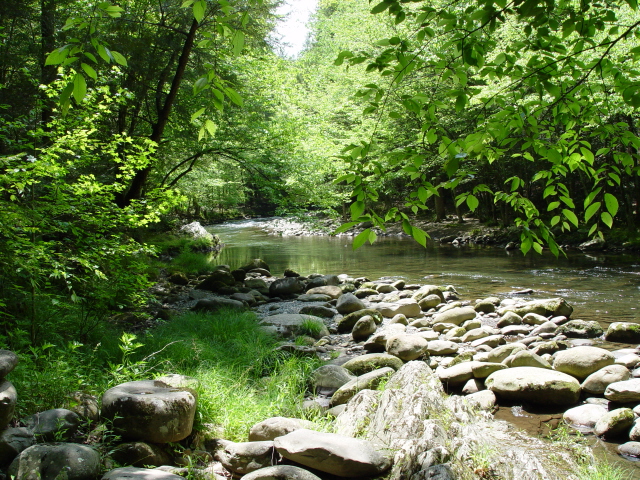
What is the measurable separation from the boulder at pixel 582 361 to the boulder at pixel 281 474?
Answer: 3.81 m

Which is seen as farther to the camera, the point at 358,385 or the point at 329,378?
the point at 329,378

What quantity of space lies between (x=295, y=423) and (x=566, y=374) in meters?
3.24

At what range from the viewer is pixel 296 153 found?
10992 millimetres

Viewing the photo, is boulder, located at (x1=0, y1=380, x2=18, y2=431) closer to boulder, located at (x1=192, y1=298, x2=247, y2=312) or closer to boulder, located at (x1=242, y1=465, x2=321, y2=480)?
boulder, located at (x1=242, y1=465, x2=321, y2=480)

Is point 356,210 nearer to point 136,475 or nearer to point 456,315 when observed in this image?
point 136,475

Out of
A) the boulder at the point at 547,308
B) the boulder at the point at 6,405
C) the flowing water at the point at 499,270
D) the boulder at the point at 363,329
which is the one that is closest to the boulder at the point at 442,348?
the boulder at the point at 363,329

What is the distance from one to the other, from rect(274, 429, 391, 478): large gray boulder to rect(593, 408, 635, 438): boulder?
7.43 feet

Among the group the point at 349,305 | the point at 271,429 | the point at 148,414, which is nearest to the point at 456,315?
the point at 349,305

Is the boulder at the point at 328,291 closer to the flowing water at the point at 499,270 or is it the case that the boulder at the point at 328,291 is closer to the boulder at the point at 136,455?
the flowing water at the point at 499,270

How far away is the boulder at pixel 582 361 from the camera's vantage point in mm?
5184

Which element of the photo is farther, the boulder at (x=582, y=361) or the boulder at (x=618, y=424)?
the boulder at (x=582, y=361)

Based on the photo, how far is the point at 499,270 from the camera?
524 inches

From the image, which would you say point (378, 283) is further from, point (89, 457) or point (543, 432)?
point (89, 457)

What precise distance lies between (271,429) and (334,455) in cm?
71
